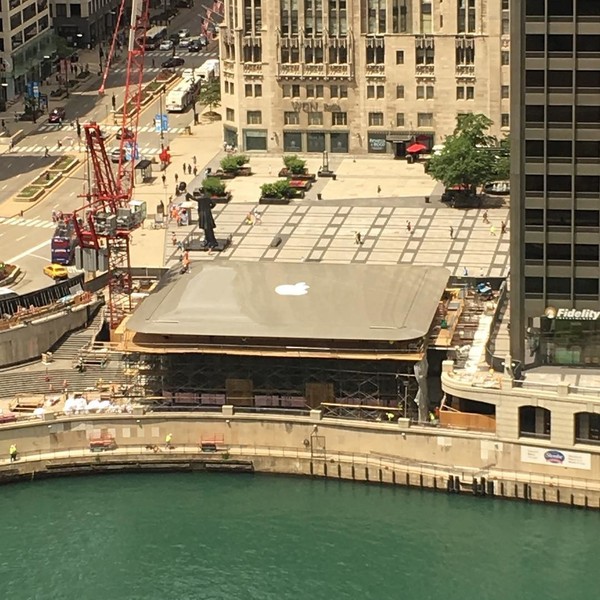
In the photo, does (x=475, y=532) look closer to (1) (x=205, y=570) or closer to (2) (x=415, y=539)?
(2) (x=415, y=539)

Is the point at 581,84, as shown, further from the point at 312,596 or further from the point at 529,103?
the point at 312,596

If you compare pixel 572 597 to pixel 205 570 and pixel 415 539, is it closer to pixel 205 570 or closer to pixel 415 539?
pixel 415 539

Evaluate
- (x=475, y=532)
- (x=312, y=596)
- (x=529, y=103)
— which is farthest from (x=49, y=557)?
(x=529, y=103)

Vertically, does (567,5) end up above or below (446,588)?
above

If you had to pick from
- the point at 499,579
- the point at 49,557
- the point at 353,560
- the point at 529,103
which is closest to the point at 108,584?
the point at 49,557

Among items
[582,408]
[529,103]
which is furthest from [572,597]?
[529,103]

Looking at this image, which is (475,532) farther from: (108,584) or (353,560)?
(108,584)

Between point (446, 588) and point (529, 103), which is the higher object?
point (529, 103)
